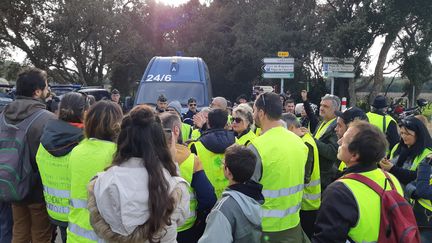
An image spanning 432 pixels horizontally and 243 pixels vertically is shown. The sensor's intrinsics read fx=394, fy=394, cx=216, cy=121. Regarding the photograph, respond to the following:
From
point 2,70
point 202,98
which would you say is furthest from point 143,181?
point 2,70

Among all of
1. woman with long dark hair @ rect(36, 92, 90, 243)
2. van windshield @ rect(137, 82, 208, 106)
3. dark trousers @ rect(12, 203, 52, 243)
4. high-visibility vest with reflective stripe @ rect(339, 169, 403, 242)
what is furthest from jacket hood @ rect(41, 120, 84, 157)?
van windshield @ rect(137, 82, 208, 106)

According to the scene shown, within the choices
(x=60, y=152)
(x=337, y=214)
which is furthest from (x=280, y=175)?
(x=60, y=152)

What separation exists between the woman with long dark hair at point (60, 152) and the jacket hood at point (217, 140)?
112 centimetres

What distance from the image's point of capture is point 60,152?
315 cm

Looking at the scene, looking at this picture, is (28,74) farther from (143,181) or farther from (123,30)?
(123,30)

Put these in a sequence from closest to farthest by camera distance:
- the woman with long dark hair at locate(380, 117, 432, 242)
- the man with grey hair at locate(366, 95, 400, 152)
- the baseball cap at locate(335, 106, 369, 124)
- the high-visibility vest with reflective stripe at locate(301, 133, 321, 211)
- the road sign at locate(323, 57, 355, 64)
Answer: the woman with long dark hair at locate(380, 117, 432, 242) < the high-visibility vest with reflective stripe at locate(301, 133, 321, 211) < the baseball cap at locate(335, 106, 369, 124) < the man with grey hair at locate(366, 95, 400, 152) < the road sign at locate(323, 57, 355, 64)

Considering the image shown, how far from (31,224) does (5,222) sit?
1.24ft

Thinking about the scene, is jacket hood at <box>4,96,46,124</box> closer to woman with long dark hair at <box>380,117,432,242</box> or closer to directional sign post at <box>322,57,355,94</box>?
woman with long dark hair at <box>380,117,432,242</box>

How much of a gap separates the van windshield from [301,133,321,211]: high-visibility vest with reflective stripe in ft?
23.1

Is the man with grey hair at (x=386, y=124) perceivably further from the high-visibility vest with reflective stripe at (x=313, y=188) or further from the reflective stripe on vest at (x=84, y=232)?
the reflective stripe on vest at (x=84, y=232)

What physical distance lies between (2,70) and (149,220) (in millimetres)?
30183

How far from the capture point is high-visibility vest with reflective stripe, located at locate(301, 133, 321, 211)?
3.87 m

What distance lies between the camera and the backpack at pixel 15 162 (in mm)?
3512

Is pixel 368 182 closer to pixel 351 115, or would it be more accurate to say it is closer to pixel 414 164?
pixel 414 164
